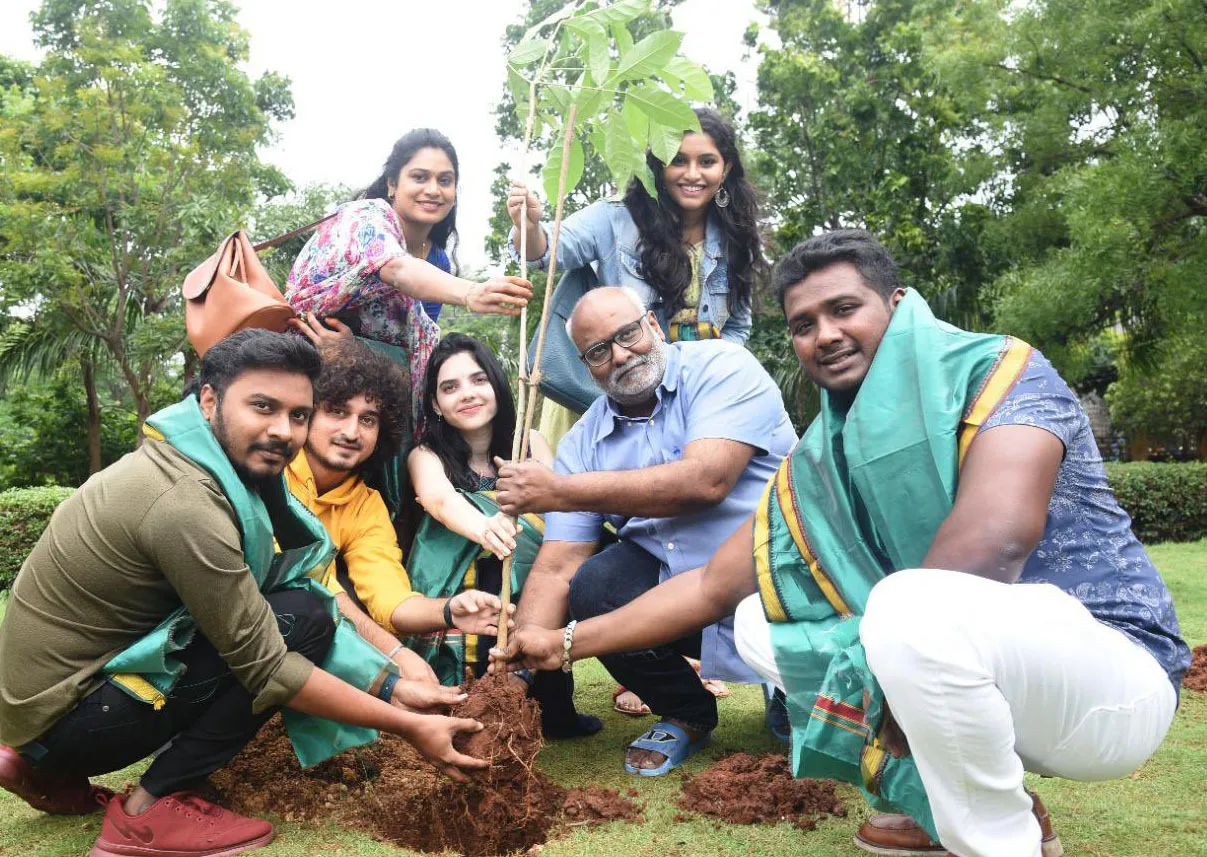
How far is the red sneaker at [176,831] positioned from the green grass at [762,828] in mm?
97

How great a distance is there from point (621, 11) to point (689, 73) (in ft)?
0.88

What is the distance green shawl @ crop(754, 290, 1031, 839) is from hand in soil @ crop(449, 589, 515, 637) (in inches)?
38.6

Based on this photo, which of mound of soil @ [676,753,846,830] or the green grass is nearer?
the green grass

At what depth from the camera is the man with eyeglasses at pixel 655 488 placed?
3.31 m

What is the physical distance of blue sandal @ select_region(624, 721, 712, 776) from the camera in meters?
3.26

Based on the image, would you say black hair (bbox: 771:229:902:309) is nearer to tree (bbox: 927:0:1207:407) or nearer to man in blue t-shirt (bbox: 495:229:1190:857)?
man in blue t-shirt (bbox: 495:229:1190:857)

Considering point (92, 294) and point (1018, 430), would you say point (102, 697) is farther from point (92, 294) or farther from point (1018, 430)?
point (92, 294)

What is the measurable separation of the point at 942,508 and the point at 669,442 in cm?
142

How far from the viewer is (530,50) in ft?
10.2

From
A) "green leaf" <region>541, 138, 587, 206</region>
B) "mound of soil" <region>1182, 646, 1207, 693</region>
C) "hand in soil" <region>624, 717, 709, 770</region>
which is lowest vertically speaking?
"mound of soil" <region>1182, 646, 1207, 693</region>

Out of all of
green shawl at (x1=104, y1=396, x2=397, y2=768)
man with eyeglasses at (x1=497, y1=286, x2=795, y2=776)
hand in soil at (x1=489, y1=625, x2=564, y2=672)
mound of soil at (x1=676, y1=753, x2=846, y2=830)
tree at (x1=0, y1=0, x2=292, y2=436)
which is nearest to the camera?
green shawl at (x1=104, y1=396, x2=397, y2=768)

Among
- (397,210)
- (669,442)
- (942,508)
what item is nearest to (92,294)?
(397,210)

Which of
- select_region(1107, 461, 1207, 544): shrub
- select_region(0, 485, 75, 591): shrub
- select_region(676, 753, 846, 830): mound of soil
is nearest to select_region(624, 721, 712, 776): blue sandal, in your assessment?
select_region(676, 753, 846, 830): mound of soil

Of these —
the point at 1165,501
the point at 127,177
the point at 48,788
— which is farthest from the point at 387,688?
the point at 127,177
